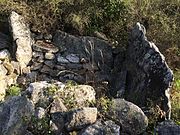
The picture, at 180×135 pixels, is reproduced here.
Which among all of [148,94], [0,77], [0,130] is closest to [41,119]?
[0,130]

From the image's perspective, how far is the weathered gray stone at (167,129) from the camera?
5.68m

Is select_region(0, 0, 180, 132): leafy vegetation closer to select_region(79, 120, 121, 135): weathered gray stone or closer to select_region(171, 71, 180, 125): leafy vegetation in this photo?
select_region(171, 71, 180, 125): leafy vegetation

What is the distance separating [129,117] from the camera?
19.5ft

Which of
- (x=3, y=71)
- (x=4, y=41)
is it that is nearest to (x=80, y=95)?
(x=3, y=71)

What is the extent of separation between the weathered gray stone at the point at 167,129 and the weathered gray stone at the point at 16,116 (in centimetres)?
180

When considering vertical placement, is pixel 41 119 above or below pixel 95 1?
below

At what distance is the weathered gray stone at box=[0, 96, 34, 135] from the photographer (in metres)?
5.96

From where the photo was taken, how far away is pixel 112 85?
8938 mm

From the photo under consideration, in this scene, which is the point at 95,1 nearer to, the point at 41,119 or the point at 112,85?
the point at 112,85

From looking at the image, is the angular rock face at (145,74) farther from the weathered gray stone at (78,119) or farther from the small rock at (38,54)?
the small rock at (38,54)

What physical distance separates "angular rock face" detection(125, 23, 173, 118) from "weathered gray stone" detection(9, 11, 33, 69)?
→ 219cm

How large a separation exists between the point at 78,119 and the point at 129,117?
744 mm

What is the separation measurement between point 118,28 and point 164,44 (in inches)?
44.4

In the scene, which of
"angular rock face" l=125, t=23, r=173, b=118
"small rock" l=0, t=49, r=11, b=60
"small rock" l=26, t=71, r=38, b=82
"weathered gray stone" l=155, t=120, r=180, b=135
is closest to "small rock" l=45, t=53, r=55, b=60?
"small rock" l=26, t=71, r=38, b=82
